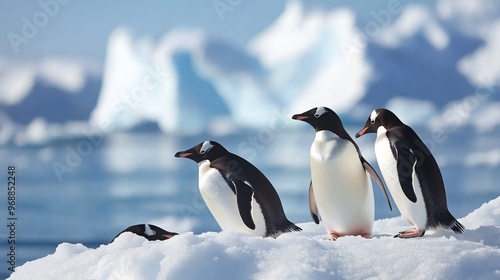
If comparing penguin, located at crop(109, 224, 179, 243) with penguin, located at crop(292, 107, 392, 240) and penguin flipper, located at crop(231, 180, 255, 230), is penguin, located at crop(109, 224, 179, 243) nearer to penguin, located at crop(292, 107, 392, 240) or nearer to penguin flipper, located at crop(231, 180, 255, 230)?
penguin flipper, located at crop(231, 180, 255, 230)

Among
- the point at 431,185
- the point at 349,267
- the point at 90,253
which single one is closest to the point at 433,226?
the point at 431,185

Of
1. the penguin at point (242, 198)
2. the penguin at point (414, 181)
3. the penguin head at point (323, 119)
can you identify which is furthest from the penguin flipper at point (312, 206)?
the penguin at point (414, 181)

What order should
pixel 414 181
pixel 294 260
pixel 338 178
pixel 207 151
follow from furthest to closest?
pixel 207 151
pixel 338 178
pixel 414 181
pixel 294 260

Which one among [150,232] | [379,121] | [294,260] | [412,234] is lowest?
[294,260]

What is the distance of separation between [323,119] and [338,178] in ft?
0.96

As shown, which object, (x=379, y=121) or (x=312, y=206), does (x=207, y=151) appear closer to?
(x=312, y=206)

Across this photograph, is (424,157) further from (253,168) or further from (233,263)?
(233,263)

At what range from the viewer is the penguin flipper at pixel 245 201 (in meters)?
3.49

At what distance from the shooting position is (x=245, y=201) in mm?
3506

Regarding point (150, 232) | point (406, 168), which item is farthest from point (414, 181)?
point (150, 232)

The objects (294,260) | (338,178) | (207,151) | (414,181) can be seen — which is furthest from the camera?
(207,151)

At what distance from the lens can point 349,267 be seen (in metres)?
2.76

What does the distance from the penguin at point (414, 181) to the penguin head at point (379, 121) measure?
0.06m

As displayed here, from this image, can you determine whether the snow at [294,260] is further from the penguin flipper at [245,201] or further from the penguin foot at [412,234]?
the penguin flipper at [245,201]
